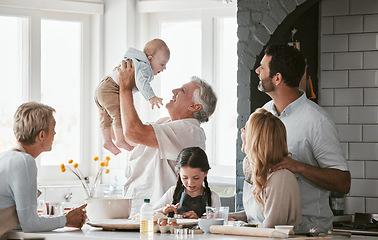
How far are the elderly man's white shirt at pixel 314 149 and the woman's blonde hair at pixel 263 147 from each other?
0.93ft

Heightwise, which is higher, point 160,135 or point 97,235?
point 160,135

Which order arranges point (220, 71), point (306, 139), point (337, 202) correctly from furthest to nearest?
point (220, 71)
point (337, 202)
point (306, 139)

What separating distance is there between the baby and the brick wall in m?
1.16

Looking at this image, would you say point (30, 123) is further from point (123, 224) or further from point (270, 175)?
point (270, 175)

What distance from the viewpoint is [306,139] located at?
3.36m

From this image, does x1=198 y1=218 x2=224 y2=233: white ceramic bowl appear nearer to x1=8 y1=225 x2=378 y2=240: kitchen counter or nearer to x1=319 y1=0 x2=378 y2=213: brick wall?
x1=8 y1=225 x2=378 y2=240: kitchen counter

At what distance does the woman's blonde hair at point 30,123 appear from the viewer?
10.3 feet

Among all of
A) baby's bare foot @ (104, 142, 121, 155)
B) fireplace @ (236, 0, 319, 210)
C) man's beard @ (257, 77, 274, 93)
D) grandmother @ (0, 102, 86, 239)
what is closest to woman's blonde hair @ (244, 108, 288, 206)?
man's beard @ (257, 77, 274, 93)

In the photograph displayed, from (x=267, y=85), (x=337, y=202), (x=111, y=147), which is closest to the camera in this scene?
(x=267, y=85)

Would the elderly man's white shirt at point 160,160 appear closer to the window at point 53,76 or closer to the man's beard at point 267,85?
the man's beard at point 267,85

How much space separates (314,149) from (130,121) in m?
1.03

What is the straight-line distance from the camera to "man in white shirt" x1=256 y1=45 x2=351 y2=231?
3271mm


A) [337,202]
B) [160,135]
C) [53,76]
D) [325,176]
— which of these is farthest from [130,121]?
[53,76]

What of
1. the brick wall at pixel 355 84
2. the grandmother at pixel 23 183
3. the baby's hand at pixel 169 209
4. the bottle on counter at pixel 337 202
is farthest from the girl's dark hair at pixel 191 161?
the brick wall at pixel 355 84
